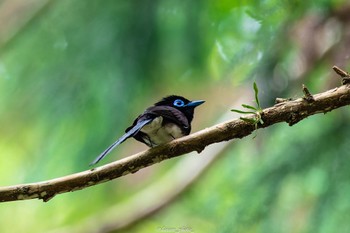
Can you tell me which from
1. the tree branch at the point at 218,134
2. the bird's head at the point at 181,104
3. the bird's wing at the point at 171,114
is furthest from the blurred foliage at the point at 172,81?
the tree branch at the point at 218,134

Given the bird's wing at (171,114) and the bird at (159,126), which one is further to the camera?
the bird's wing at (171,114)

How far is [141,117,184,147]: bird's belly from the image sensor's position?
5.00ft

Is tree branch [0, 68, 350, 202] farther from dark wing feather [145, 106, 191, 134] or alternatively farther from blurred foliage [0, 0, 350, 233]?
blurred foliage [0, 0, 350, 233]

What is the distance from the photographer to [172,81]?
9.06 ft

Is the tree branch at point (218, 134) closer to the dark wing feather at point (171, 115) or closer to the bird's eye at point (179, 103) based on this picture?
the dark wing feather at point (171, 115)

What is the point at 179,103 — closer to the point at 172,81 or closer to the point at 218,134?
the point at 218,134

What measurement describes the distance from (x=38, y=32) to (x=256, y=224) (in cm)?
119

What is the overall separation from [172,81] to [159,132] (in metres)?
1.22

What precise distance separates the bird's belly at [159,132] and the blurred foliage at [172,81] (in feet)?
2.53

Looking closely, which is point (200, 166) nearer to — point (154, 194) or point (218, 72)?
point (154, 194)

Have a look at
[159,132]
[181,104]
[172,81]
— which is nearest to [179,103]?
[181,104]

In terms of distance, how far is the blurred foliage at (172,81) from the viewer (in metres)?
2.38

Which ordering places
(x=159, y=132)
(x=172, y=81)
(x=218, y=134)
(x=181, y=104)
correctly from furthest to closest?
(x=172, y=81), (x=181, y=104), (x=159, y=132), (x=218, y=134)

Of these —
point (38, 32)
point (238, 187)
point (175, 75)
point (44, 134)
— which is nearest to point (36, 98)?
point (44, 134)
